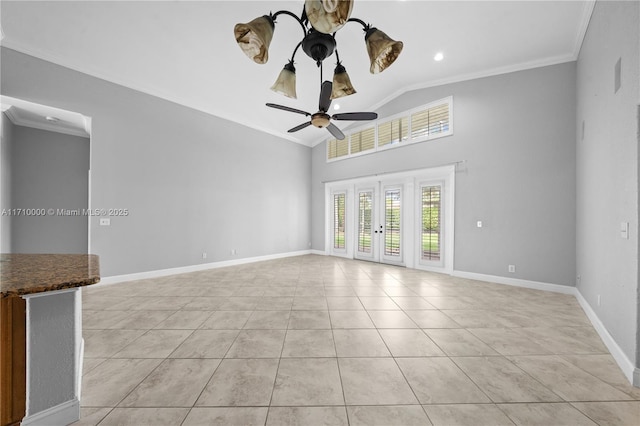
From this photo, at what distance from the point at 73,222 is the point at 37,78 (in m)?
2.75

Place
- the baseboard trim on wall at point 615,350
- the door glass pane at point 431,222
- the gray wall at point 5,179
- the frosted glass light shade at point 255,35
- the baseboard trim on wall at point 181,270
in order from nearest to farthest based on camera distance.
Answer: the frosted glass light shade at point 255,35, the baseboard trim on wall at point 615,350, the gray wall at point 5,179, the baseboard trim on wall at point 181,270, the door glass pane at point 431,222

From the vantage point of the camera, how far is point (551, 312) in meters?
3.23

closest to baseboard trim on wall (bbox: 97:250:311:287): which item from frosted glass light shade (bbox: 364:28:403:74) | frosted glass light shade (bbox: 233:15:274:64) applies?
frosted glass light shade (bbox: 233:15:274:64)

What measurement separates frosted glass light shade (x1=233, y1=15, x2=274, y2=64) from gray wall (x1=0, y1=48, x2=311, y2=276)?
4236mm

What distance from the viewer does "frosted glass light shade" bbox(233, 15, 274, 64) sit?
171 cm

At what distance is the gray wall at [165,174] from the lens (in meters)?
4.16

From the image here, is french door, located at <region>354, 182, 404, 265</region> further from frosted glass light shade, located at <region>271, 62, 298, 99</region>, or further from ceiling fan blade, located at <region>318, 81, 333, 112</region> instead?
frosted glass light shade, located at <region>271, 62, 298, 99</region>

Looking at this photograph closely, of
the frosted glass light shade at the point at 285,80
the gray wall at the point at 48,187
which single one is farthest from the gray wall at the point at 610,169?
the gray wall at the point at 48,187

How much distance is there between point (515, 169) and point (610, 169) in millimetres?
2178

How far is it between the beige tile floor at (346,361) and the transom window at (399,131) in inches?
148

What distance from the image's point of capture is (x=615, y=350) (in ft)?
7.16

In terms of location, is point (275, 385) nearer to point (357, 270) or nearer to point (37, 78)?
point (357, 270)

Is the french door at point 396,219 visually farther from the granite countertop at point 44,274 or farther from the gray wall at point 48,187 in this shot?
the gray wall at point 48,187

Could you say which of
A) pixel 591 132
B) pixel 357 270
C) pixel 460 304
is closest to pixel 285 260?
pixel 357 270
